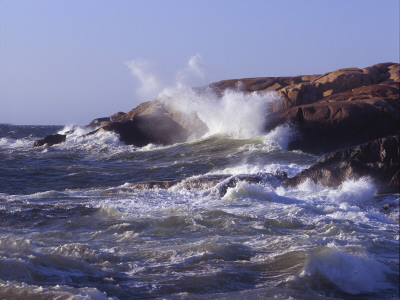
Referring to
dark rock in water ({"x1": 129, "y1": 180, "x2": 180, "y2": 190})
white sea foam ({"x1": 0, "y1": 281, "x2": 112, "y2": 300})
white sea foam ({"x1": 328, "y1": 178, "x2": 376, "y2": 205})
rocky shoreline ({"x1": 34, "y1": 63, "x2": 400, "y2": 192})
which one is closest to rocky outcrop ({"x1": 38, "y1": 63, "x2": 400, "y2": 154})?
rocky shoreline ({"x1": 34, "y1": 63, "x2": 400, "y2": 192})

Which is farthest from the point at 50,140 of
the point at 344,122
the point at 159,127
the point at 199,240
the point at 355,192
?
the point at 199,240

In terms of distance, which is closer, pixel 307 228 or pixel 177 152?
pixel 307 228

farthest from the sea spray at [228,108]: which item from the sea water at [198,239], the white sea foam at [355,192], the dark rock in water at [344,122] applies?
the white sea foam at [355,192]

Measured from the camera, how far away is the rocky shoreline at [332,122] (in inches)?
463

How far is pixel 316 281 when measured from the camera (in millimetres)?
6008

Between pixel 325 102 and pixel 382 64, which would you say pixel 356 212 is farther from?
pixel 382 64

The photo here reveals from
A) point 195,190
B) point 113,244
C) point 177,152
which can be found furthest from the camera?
point 177,152

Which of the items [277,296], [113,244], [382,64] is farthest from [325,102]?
[277,296]

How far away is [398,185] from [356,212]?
6.22ft

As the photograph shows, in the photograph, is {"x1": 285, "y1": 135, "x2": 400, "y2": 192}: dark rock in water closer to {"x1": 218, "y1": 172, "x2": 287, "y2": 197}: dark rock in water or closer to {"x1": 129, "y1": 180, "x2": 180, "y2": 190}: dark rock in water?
{"x1": 218, "y1": 172, "x2": 287, "y2": 197}: dark rock in water

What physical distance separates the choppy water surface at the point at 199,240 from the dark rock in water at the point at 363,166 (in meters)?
0.27

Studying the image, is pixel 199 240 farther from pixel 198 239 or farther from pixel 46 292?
pixel 46 292

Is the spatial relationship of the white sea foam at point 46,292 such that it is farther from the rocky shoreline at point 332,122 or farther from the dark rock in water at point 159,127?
the dark rock in water at point 159,127

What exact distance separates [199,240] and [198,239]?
0.11 m
